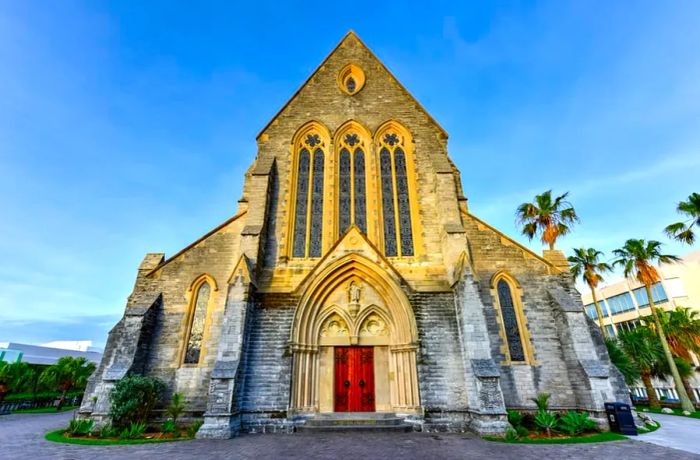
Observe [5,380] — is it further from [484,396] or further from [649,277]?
[649,277]

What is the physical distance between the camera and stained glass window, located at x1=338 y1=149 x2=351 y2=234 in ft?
46.5

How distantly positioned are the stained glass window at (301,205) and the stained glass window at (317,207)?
32 centimetres

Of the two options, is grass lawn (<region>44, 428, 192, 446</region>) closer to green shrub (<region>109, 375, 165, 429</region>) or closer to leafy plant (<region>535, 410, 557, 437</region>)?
green shrub (<region>109, 375, 165, 429</region>)

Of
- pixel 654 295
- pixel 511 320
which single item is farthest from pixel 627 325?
pixel 511 320

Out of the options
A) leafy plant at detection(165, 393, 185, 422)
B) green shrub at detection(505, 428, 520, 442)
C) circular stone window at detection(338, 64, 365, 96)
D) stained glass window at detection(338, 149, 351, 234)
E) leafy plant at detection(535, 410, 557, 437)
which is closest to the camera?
green shrub at detection(505, 428, 520, 442)

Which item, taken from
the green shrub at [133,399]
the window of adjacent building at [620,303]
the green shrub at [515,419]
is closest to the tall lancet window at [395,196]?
the green shrub at [515,419]

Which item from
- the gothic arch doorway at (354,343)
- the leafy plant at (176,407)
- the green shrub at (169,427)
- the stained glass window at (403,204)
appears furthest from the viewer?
the stained glass window at (403,204)

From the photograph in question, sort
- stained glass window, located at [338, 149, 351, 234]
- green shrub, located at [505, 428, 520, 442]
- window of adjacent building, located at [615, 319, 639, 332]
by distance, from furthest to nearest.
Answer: window of adjacent building, located at [615, 319, 639, 332] < stained glass window, located at [338, 149, 351, 234] < green shrub, located at [505, 428, 520, 442]

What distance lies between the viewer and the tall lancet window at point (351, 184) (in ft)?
46.7

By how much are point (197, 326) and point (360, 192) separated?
345 inches

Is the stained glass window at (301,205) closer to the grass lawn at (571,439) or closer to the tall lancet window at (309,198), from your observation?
the tall lancet window at (309,198)

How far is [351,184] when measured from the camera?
1487 cm

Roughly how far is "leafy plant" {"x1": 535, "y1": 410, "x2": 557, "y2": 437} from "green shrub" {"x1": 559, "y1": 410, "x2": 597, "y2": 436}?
0.96 feet

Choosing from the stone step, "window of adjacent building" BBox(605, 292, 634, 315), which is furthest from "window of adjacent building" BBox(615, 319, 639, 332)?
the stone step
